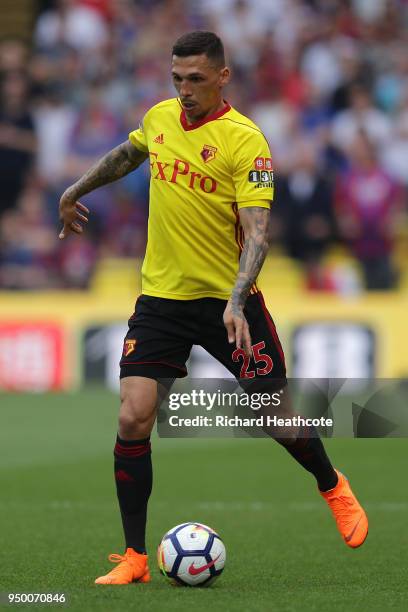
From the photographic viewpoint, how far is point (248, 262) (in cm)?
561

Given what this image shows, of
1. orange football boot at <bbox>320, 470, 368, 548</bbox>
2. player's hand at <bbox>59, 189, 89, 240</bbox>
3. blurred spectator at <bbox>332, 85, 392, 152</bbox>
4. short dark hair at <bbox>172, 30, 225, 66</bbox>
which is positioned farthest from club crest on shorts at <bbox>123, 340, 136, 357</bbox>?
blurred spectator at <bbox>332, 85, 392, 152</bbox>

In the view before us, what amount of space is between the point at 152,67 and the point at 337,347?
4.96 m

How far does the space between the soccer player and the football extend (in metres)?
0.18

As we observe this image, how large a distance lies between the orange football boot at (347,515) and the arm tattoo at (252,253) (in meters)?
1.12

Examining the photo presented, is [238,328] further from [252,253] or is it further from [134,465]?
[134,465]

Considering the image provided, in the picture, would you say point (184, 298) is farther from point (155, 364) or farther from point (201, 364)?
point (201, 364)

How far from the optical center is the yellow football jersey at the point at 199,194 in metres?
5.70

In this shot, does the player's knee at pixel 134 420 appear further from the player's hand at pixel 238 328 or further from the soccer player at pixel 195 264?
the player's hand at pixel 238 328

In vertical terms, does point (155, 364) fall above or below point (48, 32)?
below

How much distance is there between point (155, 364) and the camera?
19.1 feet

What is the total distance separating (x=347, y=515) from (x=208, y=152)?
5.60ft

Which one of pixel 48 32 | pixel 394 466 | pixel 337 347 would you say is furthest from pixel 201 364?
pixel 48 32

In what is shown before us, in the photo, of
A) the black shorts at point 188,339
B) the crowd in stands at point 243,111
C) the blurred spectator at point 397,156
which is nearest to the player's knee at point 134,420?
the black shorts at point 188,339

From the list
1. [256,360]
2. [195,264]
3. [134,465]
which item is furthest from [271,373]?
[134,465]
